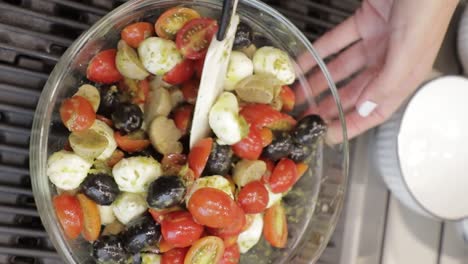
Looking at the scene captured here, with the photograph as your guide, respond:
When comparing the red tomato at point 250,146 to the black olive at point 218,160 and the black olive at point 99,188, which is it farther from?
the black olive at point 99,188

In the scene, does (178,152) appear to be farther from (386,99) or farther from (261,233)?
(386,99)

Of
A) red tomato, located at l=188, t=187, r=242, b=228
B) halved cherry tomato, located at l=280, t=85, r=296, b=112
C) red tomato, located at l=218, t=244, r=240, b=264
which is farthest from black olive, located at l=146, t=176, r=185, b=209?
halved cherry tomato, located at l=280, t=85, r=296, b=112

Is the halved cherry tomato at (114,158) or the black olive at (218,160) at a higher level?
the black olive at (218,160)

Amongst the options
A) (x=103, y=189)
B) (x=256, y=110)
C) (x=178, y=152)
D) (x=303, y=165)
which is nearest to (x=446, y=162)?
(x=303, y=165)

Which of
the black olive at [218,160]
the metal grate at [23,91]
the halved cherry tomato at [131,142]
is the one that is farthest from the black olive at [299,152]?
the metal grate at [23,91]

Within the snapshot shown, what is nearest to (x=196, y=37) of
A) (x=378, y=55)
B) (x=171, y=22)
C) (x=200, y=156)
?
(x=171, y=22)

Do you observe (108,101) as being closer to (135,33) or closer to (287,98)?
(135,33)

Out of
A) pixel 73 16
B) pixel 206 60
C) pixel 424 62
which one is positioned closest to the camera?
pixel 206 60
